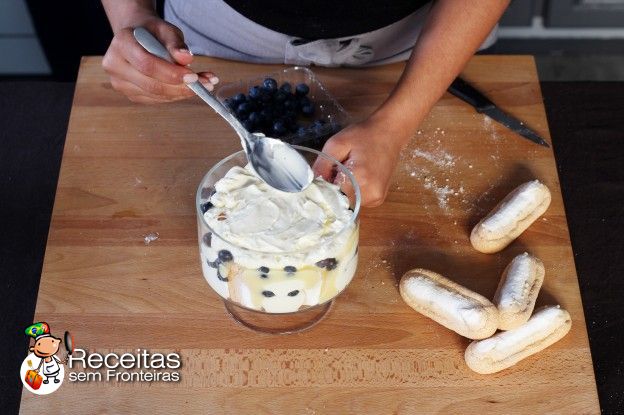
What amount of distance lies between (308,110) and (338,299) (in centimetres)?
37

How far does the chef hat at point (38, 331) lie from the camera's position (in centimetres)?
104

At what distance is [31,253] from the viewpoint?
1757mm

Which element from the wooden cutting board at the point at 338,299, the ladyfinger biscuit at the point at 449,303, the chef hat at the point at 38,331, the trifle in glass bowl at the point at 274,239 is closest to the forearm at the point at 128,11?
the wooden cutting board at the point at 338,299

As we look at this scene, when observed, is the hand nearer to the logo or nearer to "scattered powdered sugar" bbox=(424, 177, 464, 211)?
"scattered powdered sugar" bbox=(424, 177, 464, 211)

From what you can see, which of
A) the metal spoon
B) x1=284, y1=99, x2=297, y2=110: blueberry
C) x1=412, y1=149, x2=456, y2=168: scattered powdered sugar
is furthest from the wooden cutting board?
the metal spoon

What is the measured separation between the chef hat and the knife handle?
31.2 inches

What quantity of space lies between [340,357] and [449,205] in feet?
1.07

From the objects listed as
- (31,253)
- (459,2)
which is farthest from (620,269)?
(31,253)

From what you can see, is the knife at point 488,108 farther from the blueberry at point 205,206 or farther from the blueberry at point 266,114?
the blueberry at point 205,206

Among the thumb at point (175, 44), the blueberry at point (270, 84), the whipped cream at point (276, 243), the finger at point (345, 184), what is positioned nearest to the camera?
the whipped cream at point (276, 243)

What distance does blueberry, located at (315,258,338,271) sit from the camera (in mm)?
898

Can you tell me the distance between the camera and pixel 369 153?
45.3 inches

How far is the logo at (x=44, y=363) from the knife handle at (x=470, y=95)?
2.54 feet

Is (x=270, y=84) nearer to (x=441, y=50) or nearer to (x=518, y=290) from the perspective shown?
(x=441, y=50)
